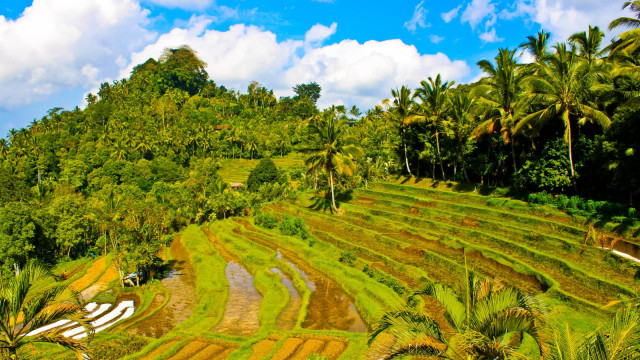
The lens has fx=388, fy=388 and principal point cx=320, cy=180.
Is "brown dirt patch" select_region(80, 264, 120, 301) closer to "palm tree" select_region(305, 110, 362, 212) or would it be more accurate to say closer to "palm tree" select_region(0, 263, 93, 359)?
"palm tree" select_region(0, 263, 93, 359)

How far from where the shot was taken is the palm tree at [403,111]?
4278 centimetres

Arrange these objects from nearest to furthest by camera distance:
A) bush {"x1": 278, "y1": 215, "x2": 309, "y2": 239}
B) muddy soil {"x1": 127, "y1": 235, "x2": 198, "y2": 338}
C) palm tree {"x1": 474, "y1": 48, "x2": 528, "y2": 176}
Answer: muddy soil {"x1": 127, "y1": 235, "x2": 198, "y2": 338}, palm tree {"x1": 474, "y1": 48, "x2": 528, "y2": 176}, bush {"x1": 278, "y1": 215, "x2": 309, "y2": 239}

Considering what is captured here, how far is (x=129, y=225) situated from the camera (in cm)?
2953

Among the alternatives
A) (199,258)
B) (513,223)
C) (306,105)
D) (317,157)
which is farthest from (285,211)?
(306,105)

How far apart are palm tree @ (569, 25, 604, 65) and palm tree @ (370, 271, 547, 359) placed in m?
32.8

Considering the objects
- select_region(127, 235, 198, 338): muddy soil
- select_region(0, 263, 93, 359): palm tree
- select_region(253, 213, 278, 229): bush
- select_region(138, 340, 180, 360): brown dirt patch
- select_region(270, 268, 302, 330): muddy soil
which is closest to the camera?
select_region(0, 263, 93, 359): palm tree

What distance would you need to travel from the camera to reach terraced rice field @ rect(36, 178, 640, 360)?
55.9ft

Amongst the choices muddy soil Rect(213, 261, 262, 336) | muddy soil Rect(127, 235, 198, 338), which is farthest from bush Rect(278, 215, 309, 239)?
muddy soil Rect(127, 235, 198, 338)

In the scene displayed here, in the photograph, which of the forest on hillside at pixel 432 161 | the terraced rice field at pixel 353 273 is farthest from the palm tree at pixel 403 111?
the terraced rice field at pixel 353 273

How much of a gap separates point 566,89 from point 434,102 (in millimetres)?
14893

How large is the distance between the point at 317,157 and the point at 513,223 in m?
19.3

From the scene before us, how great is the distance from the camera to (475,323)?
748 centimetres

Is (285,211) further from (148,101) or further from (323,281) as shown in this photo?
(148,101)

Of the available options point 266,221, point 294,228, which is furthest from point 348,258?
point 266,221
